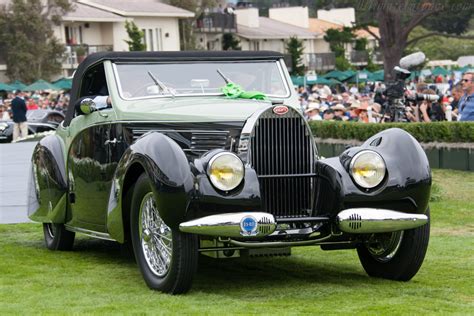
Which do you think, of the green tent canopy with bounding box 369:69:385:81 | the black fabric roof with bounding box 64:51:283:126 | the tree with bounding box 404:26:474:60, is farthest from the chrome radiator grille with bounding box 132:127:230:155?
the tree with bounding box 404:26:474:60

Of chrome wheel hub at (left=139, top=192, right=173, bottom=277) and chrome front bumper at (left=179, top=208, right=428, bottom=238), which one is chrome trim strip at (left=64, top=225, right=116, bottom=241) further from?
chrome front bumper at (left=179, top=208, right=428, bottom=238)

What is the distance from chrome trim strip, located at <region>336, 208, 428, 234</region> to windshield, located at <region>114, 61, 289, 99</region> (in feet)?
6.95

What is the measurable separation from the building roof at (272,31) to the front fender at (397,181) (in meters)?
89.5

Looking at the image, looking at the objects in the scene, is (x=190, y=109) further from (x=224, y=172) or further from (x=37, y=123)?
(x=37, y=123)

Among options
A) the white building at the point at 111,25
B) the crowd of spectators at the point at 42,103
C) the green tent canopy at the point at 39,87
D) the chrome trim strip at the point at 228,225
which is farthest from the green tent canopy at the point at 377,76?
the chrome trim strip at the point at 228,225

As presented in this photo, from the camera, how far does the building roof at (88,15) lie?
76.1 m

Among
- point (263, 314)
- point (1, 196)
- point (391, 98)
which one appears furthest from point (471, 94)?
point (263, 314)

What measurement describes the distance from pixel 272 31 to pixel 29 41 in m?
36.4

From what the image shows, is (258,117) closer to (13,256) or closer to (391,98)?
(13,256)

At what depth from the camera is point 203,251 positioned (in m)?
8.26

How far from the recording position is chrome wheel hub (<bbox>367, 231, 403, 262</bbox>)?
8.76m

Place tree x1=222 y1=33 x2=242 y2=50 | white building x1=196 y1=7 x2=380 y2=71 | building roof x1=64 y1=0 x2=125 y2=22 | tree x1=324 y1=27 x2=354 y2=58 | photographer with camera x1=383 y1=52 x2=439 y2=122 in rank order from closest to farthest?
photographer with camera x1=383 y1=52 x2=439 y2=122 → building roof x1=64 y1=0 x2=125 y2=22 → tree x1=222 y1=33 x2=242 y2=50 → white building x1=196 y1=7 x2=380 y2=71 → tree x1=324 y1=27 x2=354 y2=58

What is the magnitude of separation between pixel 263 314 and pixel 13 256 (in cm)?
366

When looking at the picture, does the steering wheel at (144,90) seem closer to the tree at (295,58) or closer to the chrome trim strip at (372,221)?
the chrome trim strip at (372,221)
